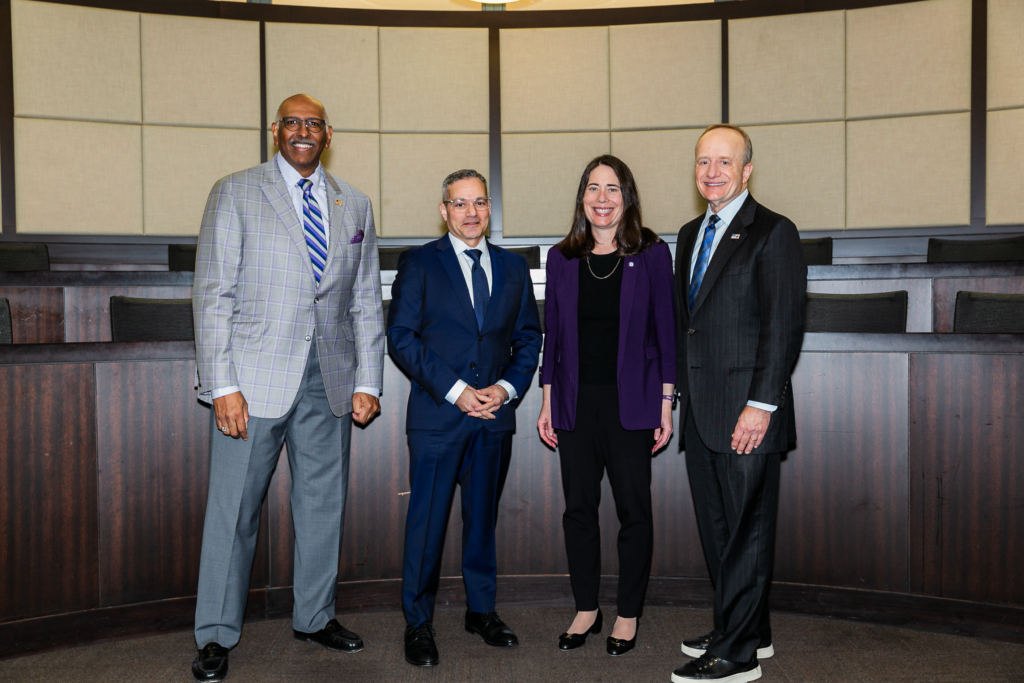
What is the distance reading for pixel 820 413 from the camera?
259 cm

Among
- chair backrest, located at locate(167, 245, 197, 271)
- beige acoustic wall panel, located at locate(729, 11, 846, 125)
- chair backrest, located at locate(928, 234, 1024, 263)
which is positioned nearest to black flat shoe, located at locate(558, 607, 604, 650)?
chair backrest, located at locate(167, 245, 197, 271)

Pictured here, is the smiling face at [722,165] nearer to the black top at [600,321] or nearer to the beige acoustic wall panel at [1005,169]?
the black top at [600,321]

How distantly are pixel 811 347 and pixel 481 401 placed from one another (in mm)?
1226

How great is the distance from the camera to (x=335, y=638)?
7.46 ft

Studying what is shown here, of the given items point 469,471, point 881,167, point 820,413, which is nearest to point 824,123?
point 881,167

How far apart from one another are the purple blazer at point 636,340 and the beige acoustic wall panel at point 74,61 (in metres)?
4.59

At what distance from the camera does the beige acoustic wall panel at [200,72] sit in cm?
535

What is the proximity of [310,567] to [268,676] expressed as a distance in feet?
1.09

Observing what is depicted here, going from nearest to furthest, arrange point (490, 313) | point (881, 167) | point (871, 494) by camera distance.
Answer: point (490, 313) < point (871, 494) < point (881, 167)

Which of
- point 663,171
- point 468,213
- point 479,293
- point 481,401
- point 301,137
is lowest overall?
point 481,401

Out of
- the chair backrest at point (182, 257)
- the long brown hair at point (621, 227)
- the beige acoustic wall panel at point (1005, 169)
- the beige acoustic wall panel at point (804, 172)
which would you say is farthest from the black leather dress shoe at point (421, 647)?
the beige acoustic wall panel at point (1005, 169)

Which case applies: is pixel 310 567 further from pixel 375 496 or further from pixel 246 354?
pixel 246 354

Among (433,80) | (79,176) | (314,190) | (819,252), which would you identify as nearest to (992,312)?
(819,252)

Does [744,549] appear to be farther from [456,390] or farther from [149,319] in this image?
[149,319]
